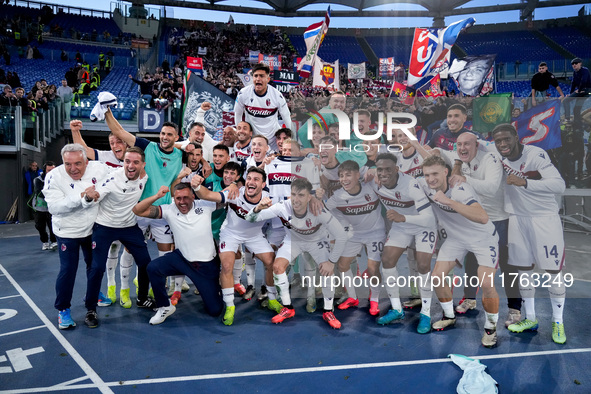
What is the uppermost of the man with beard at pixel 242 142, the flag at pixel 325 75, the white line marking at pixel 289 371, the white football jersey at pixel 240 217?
the flag at pixel 325 75

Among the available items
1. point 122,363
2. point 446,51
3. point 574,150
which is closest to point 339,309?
point 122,363

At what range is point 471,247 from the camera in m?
4.56

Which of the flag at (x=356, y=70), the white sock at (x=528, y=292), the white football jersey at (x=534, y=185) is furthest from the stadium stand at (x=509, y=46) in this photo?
the white sock at (x=528, y=292)

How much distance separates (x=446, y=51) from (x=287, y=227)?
646 centimetres

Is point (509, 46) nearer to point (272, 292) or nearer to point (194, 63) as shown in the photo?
point (194, 63)

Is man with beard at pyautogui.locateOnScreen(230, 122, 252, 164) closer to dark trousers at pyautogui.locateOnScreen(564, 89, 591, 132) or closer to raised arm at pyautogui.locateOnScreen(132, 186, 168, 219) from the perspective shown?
raised arm at pyautogui.locateOnScreen(132, 186, 168, 219)

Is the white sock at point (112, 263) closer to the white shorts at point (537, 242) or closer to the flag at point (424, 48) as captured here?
the white shorts at point (537, 242)

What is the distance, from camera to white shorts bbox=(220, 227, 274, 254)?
5.23 m

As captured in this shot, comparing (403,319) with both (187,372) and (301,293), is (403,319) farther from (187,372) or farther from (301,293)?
(187,372)

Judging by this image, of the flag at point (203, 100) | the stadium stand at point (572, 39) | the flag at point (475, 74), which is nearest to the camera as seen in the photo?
the flag at point (475, 74)

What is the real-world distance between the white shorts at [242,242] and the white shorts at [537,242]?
3.05 metres

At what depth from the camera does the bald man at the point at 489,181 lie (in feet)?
15.1

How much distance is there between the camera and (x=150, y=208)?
196 inches

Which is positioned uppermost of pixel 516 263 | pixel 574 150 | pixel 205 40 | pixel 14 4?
pixel 14 4
